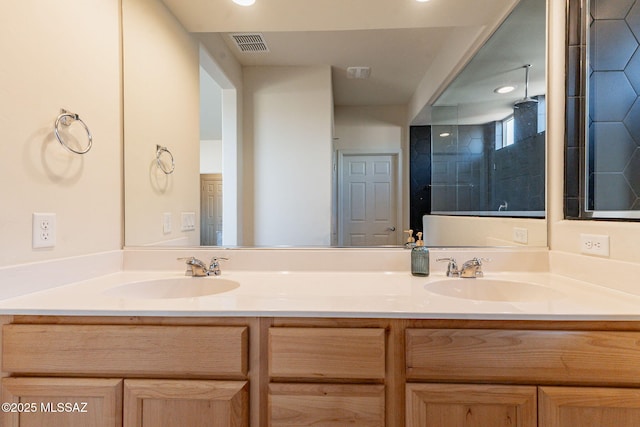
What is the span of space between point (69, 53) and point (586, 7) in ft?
6.72

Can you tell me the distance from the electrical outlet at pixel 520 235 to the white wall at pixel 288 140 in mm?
883

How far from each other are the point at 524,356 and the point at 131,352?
108 centimetres

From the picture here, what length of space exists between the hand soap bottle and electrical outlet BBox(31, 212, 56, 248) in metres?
1.37

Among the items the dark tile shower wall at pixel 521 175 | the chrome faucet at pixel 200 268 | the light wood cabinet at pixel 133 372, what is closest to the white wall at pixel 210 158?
the chrome faucet at pixel 200 268

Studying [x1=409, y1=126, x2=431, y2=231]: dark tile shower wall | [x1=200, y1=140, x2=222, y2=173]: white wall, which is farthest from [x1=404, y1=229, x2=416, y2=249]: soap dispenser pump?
[x1=200, y1=140, x2=222, y2=173]: white wall

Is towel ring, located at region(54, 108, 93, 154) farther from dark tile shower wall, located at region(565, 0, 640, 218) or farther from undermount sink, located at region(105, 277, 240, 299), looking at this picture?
dark tile shower wall, located at region(565, 0, 640, 218)

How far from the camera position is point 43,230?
3.16ft

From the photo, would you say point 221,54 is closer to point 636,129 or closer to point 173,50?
point 173,50

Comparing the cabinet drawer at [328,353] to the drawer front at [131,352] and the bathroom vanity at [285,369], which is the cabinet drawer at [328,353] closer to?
the bathroom vanity at [285,369]

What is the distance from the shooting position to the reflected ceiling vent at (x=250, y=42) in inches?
56.5

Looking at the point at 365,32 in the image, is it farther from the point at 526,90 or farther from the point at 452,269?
the point at 452,269

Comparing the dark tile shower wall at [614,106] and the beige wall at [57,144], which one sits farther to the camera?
the dark tile shower wall at [614,106]

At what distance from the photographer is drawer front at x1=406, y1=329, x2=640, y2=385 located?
0.76 meters

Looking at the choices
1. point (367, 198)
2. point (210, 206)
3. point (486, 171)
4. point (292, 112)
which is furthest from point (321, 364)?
point (486, 171)
